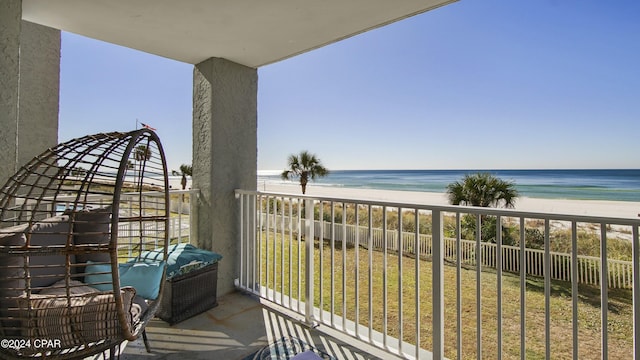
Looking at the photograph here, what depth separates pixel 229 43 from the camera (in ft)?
8.54

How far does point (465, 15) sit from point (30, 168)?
13415 mm

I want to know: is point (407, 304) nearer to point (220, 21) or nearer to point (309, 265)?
point (309, 265)

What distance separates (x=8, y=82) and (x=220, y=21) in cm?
140

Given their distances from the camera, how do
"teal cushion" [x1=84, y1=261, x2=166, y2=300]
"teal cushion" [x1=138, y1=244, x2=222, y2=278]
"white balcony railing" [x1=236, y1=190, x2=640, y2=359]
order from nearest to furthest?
"white balcony railing" [x1=236, y1=190, x2=640, y2=359] → "teal cushion" [x1=84, y1=261, x2=166, y2=300] → "teal cushion" [x1=138, y1=244, x2=222, y2=278]

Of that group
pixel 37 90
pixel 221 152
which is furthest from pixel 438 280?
pixel 37 90

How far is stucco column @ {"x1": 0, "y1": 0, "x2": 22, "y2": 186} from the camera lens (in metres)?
1.73

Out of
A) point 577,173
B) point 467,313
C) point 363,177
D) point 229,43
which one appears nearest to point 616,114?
point 577,173

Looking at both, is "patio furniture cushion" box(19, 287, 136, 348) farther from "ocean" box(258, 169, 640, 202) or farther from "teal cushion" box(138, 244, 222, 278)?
"ocean" box(258, 169, 640, 202)

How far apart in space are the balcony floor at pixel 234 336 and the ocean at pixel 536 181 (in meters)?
16.5

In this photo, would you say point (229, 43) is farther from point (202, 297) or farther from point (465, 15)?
point (465, 15)

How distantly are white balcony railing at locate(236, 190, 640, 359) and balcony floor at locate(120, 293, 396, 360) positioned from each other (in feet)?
0.31

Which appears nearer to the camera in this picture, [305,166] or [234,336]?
[234,336]

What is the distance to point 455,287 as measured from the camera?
10.8 feet

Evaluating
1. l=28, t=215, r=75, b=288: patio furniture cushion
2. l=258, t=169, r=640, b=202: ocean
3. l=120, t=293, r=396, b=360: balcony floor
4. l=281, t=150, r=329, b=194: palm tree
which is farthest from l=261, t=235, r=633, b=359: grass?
l=258, t=169, r=640, b=202: ocean
